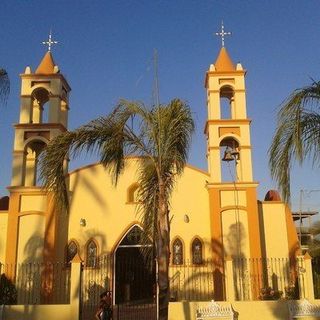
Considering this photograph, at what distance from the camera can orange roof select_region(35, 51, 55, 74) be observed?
21.7m

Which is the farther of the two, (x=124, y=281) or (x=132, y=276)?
(x=132, y=276)

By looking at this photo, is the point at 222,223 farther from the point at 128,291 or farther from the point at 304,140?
the point at 304,140

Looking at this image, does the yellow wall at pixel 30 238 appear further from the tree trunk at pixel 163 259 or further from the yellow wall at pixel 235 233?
the tree trunk at pixel 163 259

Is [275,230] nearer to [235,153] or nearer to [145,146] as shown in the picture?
[235,153]

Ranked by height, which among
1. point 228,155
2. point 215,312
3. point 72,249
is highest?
point 228,155

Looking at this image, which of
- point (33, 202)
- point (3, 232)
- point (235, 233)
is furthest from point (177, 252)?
point (3, 232)

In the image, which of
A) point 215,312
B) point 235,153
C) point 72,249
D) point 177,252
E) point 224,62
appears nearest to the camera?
point 215,312

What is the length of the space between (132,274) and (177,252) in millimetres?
2399

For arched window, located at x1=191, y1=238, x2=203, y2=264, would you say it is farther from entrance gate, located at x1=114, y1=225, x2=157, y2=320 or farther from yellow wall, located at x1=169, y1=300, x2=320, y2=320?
yellow wall, located at x1=169, y1=300, x2=320, y2=320

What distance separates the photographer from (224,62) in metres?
22.0

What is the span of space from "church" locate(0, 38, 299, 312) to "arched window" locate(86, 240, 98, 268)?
42 mm

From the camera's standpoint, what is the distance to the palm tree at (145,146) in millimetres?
11562

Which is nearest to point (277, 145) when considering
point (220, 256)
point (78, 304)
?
point (78, 304)

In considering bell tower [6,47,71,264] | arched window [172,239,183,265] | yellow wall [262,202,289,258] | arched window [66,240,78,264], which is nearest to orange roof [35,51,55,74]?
bell tower [6,47,71,264]
